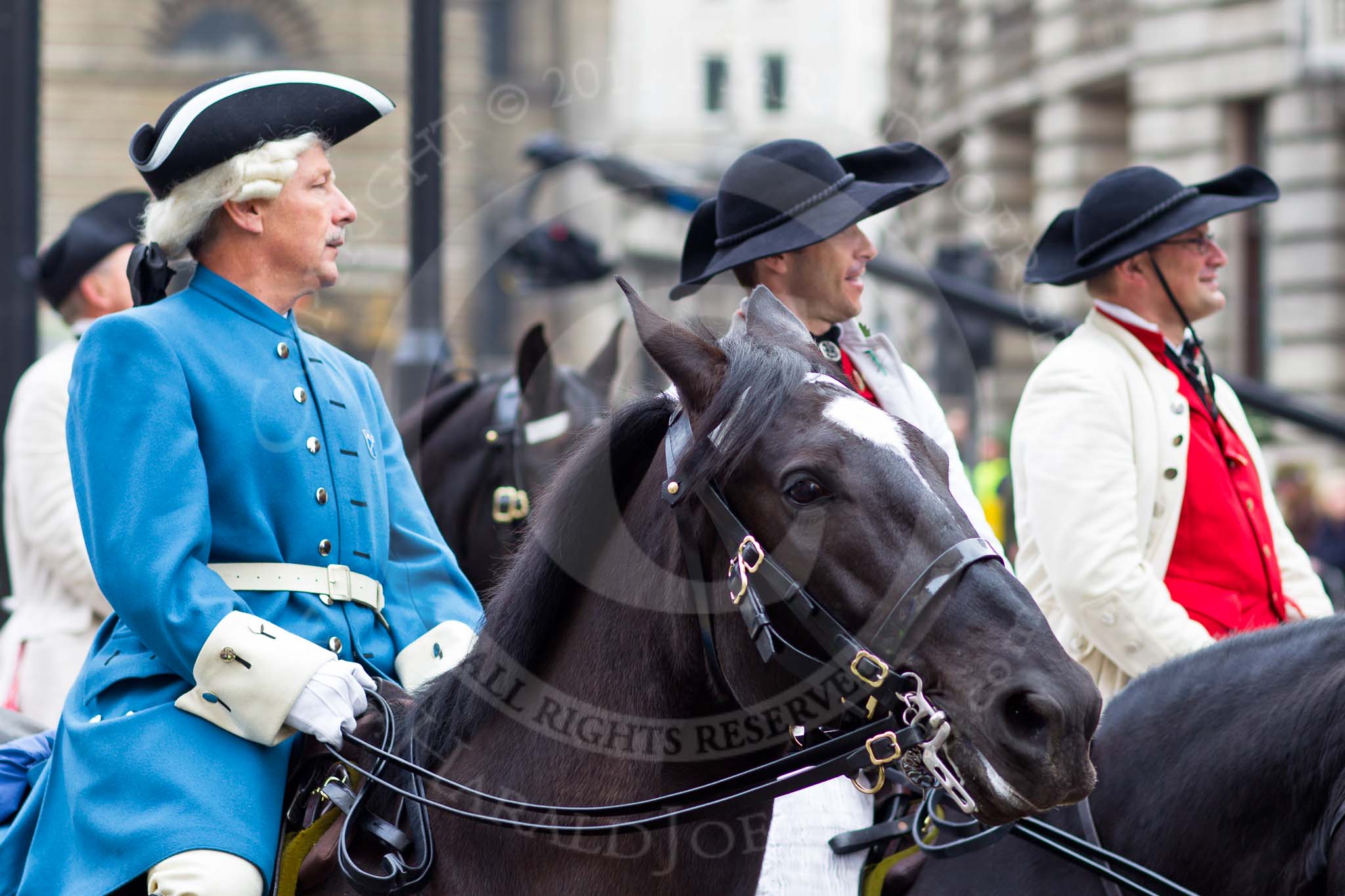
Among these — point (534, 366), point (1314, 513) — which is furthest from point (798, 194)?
point (1314, 513)

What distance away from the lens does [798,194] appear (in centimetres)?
395

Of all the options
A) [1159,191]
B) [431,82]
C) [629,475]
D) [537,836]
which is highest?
[431,82]

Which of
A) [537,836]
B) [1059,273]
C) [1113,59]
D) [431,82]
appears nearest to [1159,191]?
[1059,273]

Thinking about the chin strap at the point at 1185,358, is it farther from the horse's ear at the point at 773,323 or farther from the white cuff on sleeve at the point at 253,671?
the white cuff on sleeve at the point at 253,671

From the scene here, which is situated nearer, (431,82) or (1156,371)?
(1156,371)

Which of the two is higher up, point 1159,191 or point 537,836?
point 1159,191

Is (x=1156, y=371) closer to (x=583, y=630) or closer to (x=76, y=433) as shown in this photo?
(x=583, y=630)

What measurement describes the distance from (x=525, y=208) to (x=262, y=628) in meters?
7.82

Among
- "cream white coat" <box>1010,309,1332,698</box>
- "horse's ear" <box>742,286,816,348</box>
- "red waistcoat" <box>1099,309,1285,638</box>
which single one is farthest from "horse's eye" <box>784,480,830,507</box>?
"red waistcoat" <box>1099,309,1285,638</box>

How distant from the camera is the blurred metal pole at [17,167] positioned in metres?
6.81

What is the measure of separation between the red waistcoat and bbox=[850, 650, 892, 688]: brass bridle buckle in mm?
2139

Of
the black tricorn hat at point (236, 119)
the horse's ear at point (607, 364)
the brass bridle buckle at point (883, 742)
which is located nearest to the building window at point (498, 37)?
the horse's ear at point (607, 364)

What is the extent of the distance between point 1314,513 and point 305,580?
1063 cm

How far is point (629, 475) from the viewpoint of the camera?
284 centimetres
